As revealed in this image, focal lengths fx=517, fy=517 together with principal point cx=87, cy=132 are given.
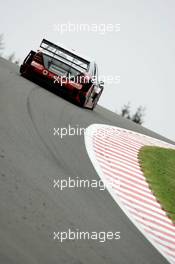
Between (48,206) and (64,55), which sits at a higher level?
(48,206)

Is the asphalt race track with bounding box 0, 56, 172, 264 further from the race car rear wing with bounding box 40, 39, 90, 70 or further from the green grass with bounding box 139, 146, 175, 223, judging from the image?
the race car rear wing with bounding box 40, 39, 90, 70

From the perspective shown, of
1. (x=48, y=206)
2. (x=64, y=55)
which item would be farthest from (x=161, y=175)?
(x=48, y=206)

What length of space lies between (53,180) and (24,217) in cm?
165

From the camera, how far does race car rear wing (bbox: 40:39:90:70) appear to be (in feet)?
48.2

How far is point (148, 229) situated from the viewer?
6613 millimetres

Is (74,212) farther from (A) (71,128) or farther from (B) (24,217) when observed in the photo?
(A) (71,128)

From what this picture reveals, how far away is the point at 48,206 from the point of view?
5.39 m

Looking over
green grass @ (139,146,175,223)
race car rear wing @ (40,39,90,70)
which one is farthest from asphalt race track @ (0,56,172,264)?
race car rear wing @ (40,39,90,70)

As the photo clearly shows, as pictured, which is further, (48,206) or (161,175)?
(161,175)

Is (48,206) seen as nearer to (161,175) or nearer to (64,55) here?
(161,175)

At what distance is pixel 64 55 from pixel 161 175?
207 inches

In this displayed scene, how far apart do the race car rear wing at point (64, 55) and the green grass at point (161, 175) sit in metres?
3.12

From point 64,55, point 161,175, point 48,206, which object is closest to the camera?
point 48,206

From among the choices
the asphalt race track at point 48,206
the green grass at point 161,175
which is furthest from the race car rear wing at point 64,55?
the asphalt race track at point 48,206
